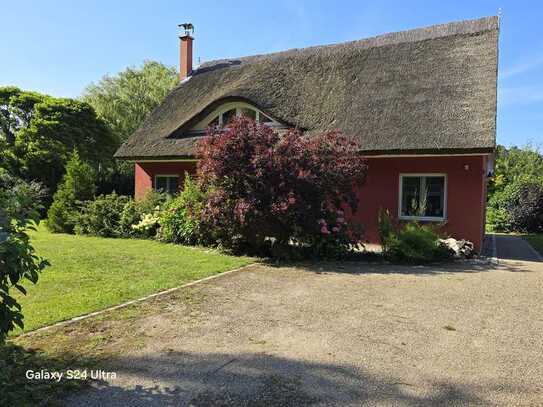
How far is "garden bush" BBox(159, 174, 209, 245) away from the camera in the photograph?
10281 mm

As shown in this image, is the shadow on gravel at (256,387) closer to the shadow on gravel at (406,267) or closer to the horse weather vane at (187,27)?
the shadow on gravel at (406,267)

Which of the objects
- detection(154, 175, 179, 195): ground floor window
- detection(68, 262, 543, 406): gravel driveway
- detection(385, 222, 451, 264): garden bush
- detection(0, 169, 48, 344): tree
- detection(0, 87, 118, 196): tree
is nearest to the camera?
detection(0, 169, 48, 344): tree

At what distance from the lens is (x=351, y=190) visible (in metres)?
9.55

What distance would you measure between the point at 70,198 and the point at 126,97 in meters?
17.0

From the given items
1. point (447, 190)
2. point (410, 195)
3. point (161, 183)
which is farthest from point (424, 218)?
point (161, 183)

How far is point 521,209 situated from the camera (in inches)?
699

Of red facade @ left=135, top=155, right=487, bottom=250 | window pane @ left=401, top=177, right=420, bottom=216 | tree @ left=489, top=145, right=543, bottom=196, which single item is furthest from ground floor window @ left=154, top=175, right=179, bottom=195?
tree @ left=489, top=145, right=543, bottom=196

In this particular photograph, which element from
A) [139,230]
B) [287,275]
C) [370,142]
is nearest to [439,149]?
[370,142]

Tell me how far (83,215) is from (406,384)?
496 inches

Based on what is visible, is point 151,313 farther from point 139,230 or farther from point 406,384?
point 139,230

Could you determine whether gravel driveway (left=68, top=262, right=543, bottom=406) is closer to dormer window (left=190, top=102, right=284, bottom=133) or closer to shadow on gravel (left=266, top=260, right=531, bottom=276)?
shadow on gravel (left=266, top=260, right=531, bottom=276)

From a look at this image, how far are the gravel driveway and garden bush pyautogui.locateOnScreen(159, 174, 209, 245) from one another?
3.56 meters

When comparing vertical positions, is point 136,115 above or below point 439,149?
above

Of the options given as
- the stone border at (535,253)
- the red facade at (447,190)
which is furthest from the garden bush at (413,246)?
the stone border at (535,253)
